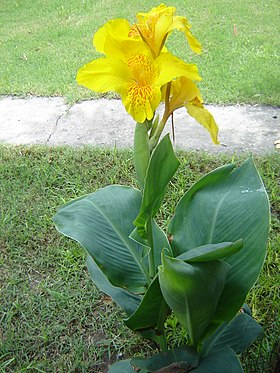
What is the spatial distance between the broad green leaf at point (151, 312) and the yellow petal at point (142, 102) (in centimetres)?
47

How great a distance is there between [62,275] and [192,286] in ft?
3.52

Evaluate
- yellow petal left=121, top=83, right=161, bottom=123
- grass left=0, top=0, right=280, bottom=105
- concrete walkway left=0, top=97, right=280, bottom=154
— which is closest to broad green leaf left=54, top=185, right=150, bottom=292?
yellow petal left=121, top=83, right=161, bottom=123

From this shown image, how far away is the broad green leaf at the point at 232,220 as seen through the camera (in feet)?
4.88

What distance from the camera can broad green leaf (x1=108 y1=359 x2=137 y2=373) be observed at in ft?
5.57

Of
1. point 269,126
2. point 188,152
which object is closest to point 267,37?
point 269,126

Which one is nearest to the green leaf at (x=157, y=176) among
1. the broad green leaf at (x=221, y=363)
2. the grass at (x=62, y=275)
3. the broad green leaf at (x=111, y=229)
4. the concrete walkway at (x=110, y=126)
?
the broad green leaf at (x=111, y=229)

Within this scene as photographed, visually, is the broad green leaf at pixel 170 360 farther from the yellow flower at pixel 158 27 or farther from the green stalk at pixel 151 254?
the yellow flower at pixel 158 27

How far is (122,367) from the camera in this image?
1.71 m

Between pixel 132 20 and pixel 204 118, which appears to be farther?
pixel 132 20

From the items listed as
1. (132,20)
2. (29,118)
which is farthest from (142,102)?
(132,20)

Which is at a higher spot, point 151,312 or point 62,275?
point 151,312

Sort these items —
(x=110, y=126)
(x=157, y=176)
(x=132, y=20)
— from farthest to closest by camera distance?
(x=132, y=20) < (x=110, y=126) < (x=157, y=176)

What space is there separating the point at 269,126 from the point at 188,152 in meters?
0.65

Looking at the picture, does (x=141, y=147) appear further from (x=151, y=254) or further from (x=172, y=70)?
(x=151, y=254)
